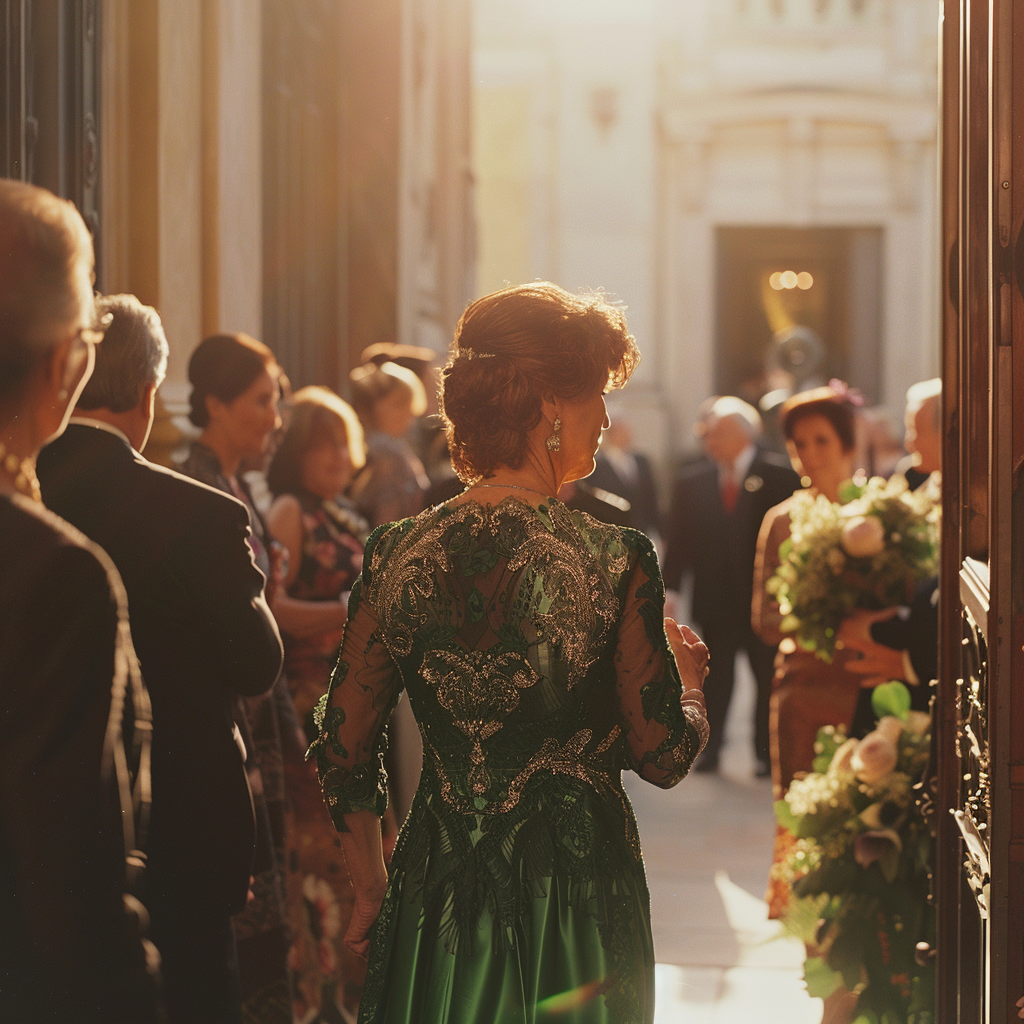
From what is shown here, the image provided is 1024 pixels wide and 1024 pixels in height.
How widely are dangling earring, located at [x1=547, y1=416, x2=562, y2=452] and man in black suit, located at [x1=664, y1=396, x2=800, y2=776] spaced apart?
18.5 feet

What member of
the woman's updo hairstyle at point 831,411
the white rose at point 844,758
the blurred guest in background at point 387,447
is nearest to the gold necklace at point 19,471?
the white rose at point 844,758

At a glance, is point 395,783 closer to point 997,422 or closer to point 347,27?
point 997,422

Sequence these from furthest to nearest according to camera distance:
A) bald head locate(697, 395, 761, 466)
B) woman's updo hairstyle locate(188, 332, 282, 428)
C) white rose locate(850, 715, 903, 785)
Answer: bald head locate(697, 395, 761, 466) < woman's updo hairstyle locate(188, 332, 282, 428) < white rose locate(850, 715, 903, 785)

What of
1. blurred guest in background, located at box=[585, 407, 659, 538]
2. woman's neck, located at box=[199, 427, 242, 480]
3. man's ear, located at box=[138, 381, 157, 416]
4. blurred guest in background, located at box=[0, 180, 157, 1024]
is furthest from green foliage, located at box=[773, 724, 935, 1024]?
blurred guest in background, located at box=[585, 407, 659, 538]

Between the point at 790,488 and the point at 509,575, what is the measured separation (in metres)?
5.67

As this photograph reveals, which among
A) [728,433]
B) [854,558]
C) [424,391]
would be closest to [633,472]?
[728,433]

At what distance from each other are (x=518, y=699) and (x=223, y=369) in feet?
6.19

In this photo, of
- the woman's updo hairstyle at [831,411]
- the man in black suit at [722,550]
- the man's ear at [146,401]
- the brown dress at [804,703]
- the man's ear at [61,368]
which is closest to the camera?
the man's ear at [61,368]

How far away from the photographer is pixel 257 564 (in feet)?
12.0

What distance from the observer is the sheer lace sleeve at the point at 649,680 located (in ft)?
7.47

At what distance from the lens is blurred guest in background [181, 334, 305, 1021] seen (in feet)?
11.9

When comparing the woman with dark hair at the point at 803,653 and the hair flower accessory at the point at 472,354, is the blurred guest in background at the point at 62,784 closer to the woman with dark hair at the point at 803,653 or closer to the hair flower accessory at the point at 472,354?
the hair flower accessory at the point at 472,354

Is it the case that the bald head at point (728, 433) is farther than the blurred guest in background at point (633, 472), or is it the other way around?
the blurred guest in background at point (633, 472)

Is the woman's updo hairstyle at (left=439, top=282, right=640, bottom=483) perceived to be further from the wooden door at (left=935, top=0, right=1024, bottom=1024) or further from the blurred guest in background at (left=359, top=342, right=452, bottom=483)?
the blurred guest in background at (left=359, top=342, right=452, bottom=483)
